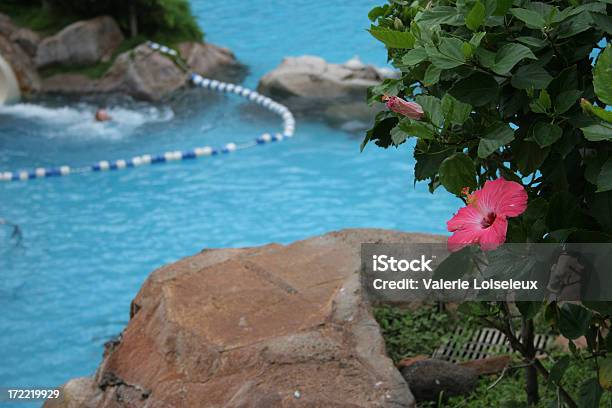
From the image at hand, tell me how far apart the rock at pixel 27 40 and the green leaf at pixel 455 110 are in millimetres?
10186

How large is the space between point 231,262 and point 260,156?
488 centimetres

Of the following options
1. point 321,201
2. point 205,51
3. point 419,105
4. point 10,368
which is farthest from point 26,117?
point 419,105

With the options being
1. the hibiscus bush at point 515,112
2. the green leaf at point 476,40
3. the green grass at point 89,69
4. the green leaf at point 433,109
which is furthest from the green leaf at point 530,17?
the green grass at point 89,69

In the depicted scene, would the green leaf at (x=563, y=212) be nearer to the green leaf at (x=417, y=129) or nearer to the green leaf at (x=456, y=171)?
the green leaf at (x=456, y=171)

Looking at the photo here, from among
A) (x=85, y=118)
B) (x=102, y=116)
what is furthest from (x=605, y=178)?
(x=85, y=118)

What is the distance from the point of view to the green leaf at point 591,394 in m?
1.82

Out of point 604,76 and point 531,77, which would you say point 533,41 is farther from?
point 604,76

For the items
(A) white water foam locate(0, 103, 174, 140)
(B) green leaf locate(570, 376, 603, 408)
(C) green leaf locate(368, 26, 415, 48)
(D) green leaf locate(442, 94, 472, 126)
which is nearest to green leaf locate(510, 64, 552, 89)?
(D) green leaf locate(442, 94, 472, 126)

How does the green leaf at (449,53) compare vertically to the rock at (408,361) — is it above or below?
above

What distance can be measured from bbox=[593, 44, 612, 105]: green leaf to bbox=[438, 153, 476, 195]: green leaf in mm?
304

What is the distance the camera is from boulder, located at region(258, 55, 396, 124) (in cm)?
993

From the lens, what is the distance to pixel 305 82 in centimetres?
1037

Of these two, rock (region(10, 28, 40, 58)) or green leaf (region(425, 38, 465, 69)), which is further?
rock (region(10, 28, 40, 58))

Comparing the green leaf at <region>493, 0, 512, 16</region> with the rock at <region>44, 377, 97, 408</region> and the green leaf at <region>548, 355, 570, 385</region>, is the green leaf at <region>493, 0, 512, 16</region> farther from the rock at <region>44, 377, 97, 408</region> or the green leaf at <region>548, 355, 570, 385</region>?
the rock at <region>44, 377, 97, 408</region>
